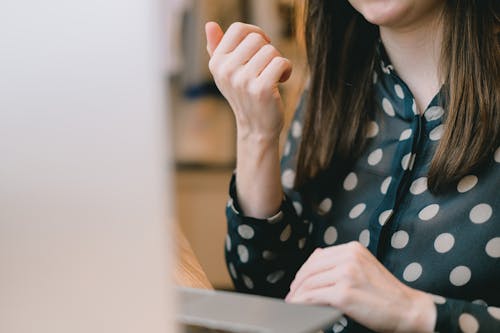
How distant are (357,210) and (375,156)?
0.08m

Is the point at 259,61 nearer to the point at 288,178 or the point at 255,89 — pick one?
the point at 255,89

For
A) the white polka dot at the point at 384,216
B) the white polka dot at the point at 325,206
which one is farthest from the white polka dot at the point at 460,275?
the white polka dot at the point at 325,206

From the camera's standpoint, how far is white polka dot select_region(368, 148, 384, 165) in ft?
3.41

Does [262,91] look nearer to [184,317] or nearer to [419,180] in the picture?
[419,180]

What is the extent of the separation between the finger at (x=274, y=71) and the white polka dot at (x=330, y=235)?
22cm

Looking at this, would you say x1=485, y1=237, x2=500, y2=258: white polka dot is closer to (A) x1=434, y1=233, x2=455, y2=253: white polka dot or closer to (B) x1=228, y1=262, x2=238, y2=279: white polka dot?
(A) x1=434, y1=233, x2=455, y2=253: white polka dot

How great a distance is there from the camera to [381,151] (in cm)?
104

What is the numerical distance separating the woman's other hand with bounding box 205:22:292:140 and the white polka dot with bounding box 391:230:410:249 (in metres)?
0.21

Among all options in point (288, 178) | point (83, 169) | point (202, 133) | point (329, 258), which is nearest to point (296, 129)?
point (288, 178)

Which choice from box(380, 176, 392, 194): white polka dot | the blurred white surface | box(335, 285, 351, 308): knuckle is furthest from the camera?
box(380, 176, 392, 194): white polka dot

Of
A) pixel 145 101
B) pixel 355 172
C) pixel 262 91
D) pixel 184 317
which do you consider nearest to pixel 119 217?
pixel 145 101

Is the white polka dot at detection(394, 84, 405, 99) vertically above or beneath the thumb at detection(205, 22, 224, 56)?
beneath

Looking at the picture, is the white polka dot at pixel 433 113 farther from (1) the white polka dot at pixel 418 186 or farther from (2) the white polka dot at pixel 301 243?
(2) the white polka dot at pixel 301 243

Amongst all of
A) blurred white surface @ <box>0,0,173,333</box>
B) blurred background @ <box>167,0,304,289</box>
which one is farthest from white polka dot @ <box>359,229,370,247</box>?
blurred background @ <box>167,0,304,289</box>
